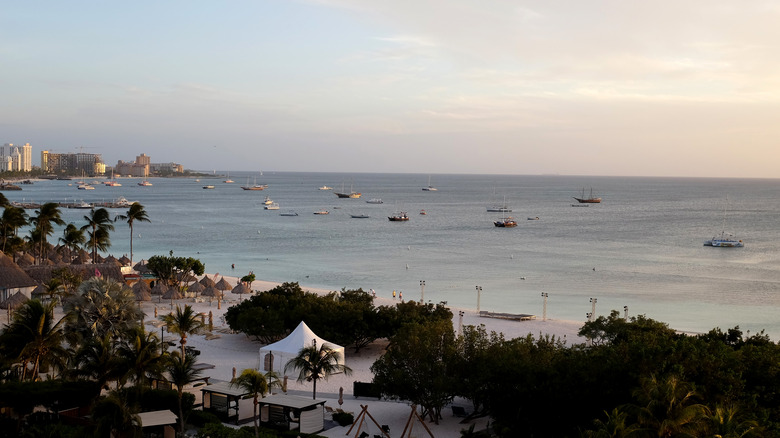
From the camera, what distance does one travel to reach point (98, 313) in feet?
69.3

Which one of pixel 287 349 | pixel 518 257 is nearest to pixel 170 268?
pixel 287 349

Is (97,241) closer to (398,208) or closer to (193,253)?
(193,253)

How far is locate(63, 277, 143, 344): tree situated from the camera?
821 inches

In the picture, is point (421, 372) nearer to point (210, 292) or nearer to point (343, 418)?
point (343, 418)

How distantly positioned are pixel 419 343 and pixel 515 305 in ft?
77.4

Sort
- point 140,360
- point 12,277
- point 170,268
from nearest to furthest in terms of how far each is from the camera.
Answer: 1. point 140,360
2. point 12,277
3. point 170,268

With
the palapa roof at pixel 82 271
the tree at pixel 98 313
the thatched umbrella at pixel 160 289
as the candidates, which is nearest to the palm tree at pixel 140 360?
the tree at pixel 98 313

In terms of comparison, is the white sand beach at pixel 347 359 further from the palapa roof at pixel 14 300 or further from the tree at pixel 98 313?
the palapa roof at pixel 14 300

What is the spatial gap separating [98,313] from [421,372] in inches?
413

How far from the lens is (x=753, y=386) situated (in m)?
15.2

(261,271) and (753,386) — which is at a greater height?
(753,386)

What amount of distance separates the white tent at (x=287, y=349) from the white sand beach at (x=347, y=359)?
2.48 ft

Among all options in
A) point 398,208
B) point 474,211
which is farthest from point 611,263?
point 398,208

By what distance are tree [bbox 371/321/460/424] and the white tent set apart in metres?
3.97
